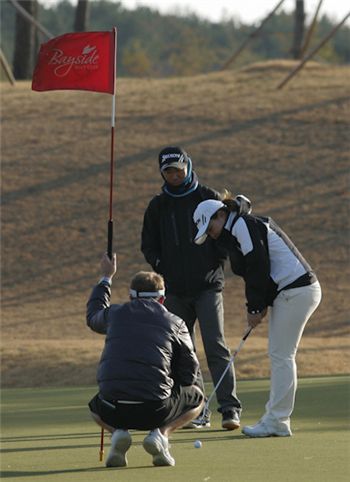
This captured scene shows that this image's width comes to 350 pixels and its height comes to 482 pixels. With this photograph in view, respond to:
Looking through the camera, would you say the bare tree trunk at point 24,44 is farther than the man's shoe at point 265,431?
Yes

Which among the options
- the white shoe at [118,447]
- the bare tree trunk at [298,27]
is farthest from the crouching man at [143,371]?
the bare tree trunk at [298,27]

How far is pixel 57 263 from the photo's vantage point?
26.2 meters

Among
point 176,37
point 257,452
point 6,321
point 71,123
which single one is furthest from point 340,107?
point 176,37

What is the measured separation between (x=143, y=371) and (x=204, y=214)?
1659 millimetres

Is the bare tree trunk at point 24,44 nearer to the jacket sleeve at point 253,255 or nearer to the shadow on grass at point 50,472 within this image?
the jacket sleeve at point 253,255

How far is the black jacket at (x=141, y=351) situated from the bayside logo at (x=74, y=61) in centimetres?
294

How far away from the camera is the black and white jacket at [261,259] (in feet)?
30.5

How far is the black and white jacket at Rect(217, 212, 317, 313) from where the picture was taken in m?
9.29

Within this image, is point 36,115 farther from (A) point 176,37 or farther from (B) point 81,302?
(A) point 176,37

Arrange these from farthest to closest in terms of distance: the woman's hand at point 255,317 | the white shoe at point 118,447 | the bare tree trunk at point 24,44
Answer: the bare tree trunk at point 24,44
the woman's hand at point 255,317
the white shoe at point 118,447

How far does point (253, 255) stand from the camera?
927 cm

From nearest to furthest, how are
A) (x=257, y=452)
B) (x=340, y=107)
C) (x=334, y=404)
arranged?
1. (x=257, y=452)
2. (x=334, y=404)
3. (x=340, y=107)

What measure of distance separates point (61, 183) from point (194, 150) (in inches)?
122

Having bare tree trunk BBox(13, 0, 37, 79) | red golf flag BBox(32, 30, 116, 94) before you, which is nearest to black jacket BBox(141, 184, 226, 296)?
red golf flag BBox(32, 30, 116, 94)
